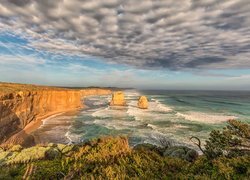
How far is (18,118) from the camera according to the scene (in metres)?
34.8

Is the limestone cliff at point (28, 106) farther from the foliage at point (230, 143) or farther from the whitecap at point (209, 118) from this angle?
the whitecap at point (209, 118)

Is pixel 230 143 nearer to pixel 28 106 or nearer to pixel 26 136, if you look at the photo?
pixel 26 136

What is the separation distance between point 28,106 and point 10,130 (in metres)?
9.87

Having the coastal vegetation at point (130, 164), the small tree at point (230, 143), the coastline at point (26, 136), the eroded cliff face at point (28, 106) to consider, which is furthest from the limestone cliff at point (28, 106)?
the small tree at point (230, 143)

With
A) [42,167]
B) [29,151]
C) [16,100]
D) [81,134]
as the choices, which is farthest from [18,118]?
[42,167]

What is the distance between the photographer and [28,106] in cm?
4094

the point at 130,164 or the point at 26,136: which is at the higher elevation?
the point at 130,164

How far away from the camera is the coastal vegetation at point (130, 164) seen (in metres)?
8.00

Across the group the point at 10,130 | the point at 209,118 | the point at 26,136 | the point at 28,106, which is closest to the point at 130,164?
the point at 26,136

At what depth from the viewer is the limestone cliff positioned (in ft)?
98.8

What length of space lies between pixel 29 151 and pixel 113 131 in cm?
2267

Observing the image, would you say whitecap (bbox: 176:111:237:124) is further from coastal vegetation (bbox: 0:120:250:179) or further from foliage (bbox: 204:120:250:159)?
coastal vegetation (bbox: 0:120:250:179)

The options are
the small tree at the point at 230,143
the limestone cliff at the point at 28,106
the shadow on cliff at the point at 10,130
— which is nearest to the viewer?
the small tree at the point at 230,143

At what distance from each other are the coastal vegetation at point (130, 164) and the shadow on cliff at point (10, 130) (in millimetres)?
18062
